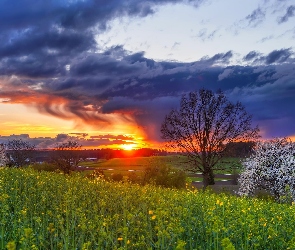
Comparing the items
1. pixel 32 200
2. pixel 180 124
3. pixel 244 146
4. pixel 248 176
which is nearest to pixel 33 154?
pixel 180 124

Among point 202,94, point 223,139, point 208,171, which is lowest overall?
point 208,171

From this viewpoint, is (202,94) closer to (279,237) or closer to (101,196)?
(101,196)

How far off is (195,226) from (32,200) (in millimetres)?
6452

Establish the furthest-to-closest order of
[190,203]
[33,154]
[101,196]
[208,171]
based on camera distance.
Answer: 1. [33,154]
2. [208,171]
3. [101,196]
4. [190,203]

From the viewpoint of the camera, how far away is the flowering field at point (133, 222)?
736cm

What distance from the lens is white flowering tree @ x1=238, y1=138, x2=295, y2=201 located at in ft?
81.0

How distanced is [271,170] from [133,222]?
18.5 meters

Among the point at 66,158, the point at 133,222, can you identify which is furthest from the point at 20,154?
the point at 133,222

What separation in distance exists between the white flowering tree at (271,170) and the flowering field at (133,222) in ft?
41.8

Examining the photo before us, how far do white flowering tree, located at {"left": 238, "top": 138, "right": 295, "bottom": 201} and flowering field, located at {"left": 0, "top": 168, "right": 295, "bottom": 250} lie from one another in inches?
502

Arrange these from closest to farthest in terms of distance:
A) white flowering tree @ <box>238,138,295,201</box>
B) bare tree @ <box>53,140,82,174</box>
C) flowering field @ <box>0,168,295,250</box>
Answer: flowering field @ <box>0,168,295,250</box>, white flowering tree @ <box>238,138,295,201</box>, bare tree @ <box>53,140,82,174</box>

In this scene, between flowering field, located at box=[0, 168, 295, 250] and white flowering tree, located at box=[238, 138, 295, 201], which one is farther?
white flowering tree, located at box=[238, 138, 295, 201]

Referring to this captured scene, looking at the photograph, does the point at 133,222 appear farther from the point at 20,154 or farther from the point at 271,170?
the point at 20,154

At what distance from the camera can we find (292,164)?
25.2 meters
